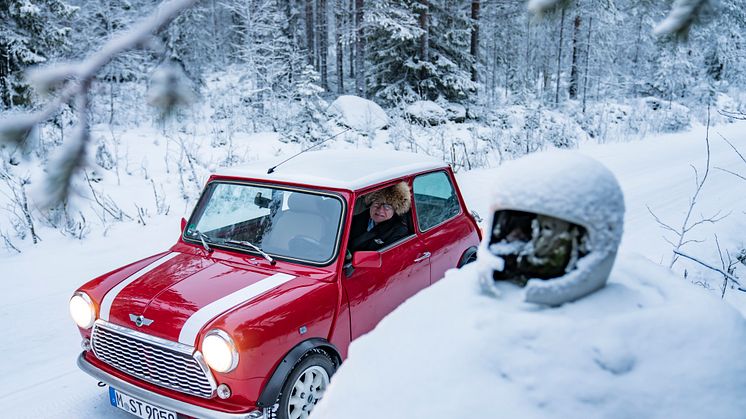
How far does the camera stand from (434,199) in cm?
460

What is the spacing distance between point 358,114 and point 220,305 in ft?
41.3

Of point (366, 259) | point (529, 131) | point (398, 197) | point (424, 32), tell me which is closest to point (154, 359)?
point (366, 259)

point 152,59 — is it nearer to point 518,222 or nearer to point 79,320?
point 518,222

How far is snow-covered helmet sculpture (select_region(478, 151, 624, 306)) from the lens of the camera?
1.40 meters

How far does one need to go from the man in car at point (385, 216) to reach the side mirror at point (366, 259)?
1.71ft

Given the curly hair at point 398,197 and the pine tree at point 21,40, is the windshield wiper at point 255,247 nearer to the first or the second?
the curly hair at point 398,197

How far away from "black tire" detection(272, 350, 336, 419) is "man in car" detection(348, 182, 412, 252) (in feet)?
3.53

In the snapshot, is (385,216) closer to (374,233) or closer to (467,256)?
(374,233)

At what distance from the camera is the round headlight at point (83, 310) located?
3362 millimetres

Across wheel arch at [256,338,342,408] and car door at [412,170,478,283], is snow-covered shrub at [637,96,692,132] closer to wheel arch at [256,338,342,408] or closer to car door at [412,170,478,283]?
car door at [412,170,478,283]

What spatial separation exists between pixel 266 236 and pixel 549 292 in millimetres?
2706

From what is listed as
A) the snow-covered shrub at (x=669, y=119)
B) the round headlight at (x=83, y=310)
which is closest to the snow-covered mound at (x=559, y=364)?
the round headlight at (x=83, y=310)

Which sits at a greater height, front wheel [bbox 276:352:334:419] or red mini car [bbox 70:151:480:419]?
red mini car [bbox 70:151:480:419]

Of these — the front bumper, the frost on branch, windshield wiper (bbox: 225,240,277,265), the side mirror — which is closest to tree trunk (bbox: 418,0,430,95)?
windshield wiper (bbox: 225,240,277,265)
